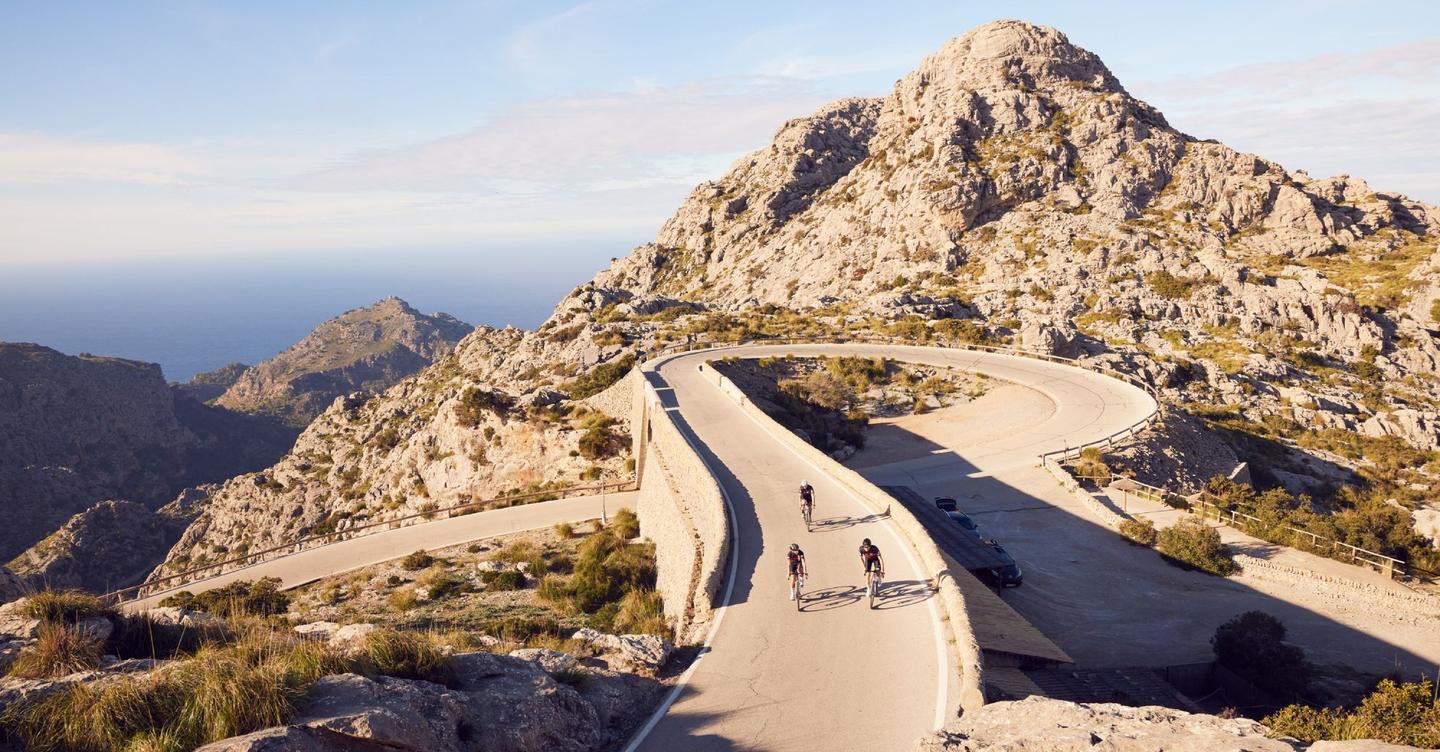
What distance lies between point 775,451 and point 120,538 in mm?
84657

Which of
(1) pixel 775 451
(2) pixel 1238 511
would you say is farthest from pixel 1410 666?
(1) pixel 775 451

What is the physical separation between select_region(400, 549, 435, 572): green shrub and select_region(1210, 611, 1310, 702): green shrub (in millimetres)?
27511

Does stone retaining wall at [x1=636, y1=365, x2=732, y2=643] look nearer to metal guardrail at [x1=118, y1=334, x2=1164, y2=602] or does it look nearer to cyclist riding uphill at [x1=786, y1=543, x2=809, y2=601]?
cyclist riding uphill at [x1=786, y1=543, x2=809, y2=601]

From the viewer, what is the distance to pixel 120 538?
7325 centimetres

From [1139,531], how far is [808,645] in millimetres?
16918

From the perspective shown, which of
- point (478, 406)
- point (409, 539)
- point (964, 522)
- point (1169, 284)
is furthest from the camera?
→ point (1169, 284)

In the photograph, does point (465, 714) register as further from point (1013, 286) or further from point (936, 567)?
point (1013, 286)

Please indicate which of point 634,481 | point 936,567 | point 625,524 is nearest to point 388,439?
point 634,481

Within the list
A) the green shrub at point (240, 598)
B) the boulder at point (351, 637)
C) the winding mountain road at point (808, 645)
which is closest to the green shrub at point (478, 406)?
the green shrub at point (240, 598)

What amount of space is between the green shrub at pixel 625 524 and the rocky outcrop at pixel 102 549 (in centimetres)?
6024

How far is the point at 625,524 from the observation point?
29.1 metres

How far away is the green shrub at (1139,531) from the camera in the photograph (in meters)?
23.0

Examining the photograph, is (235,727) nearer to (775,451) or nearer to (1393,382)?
(775,451)

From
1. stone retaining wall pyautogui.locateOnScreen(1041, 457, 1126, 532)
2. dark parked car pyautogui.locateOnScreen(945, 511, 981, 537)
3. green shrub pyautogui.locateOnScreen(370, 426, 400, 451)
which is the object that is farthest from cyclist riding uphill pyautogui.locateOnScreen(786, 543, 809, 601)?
green shrub pyautogui.locateOnScreen(370, 426, 400, 451)
